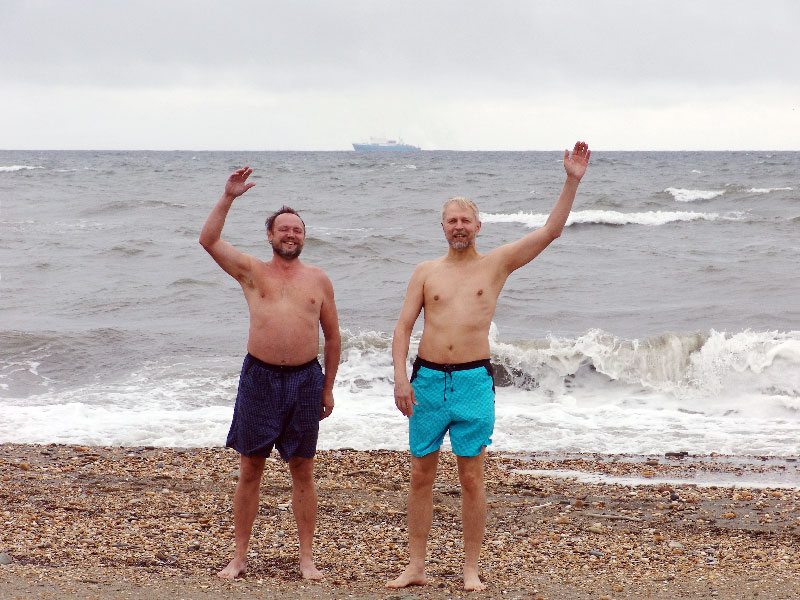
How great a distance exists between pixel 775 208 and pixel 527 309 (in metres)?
20.7

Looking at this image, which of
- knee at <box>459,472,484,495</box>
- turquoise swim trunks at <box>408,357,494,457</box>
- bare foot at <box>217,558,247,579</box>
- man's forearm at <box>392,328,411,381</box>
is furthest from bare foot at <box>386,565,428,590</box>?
man's forearm at <box>392,328,411,381</box>

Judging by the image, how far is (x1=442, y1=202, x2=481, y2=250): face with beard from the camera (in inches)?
179

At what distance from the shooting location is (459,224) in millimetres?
4551

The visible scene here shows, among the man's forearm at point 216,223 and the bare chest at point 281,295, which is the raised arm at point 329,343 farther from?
the man's forearm at point 216,223

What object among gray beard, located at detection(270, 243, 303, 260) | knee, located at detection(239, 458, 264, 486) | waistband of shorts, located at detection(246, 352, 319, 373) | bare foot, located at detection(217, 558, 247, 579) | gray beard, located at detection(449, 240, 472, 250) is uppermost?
gray beard, located at detection(449, 240, 472, 250)

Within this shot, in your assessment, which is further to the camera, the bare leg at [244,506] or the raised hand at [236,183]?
the bare leg at [244,506]

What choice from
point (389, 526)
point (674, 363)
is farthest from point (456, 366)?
point (674, 363)

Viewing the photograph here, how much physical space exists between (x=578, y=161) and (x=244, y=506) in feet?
7.92

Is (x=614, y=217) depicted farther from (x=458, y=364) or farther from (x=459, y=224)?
(x=458, y=364)

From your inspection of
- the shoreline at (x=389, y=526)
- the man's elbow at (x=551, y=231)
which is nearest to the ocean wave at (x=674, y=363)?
the shoreline at (x=389, y=526)

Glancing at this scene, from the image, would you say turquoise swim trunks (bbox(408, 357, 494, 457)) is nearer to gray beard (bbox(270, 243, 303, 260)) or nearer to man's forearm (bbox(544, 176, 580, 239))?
man's forearm (bbox(544, 176, 580, 239))

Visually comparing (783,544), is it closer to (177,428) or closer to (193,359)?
(177,428)

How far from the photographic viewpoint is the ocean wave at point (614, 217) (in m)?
29.9

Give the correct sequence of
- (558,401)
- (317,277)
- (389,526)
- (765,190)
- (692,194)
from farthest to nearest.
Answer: (765,190)
(692,194)
(558,401)
(389,526)
(317,277)
